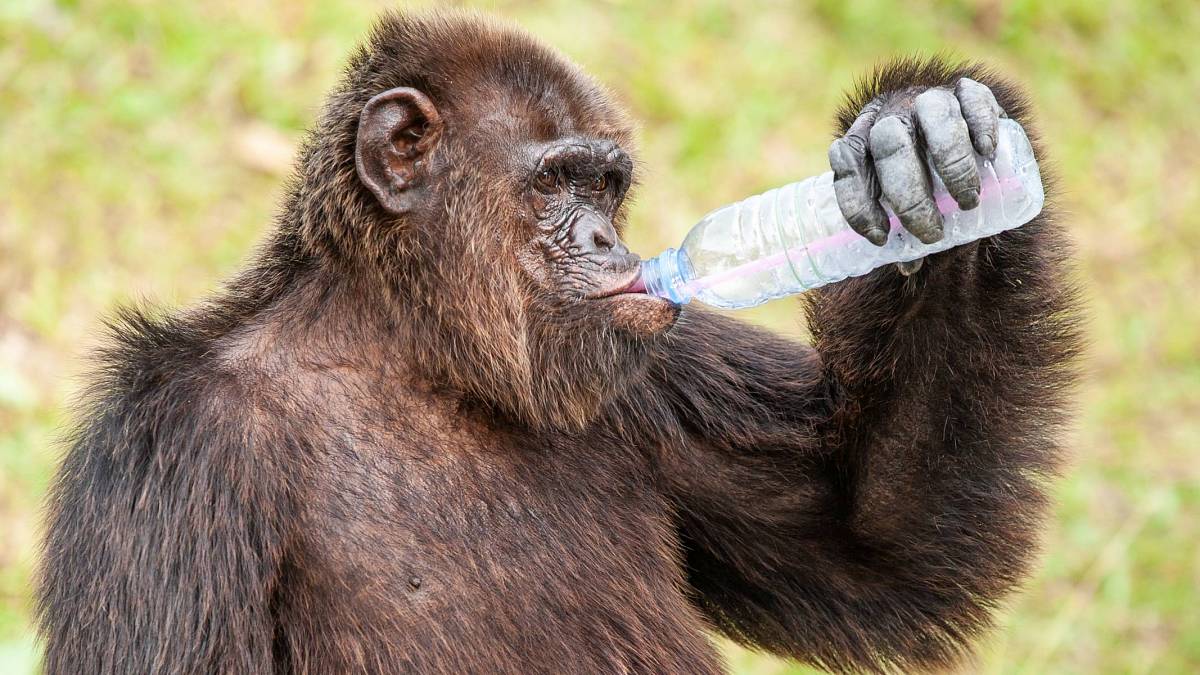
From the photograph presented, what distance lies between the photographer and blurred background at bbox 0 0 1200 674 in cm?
655

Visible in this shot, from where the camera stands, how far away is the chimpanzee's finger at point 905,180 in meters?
3.04

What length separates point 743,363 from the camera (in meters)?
4.21

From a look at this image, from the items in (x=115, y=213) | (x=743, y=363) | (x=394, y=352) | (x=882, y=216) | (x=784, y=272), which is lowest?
(x=115, y=213)

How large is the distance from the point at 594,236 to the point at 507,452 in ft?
2.08

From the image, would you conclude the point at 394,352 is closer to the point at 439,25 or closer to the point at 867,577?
the point at 439,25

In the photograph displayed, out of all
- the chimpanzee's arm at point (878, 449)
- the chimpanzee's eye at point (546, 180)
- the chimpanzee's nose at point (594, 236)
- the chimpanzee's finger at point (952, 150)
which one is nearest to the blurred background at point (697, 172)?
the chimpanzee's arm at point (878, 449)

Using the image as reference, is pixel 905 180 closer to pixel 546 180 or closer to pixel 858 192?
pixel 858 192

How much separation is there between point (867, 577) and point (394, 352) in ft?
5.35

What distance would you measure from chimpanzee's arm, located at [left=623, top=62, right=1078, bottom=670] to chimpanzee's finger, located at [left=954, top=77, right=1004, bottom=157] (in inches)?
19.9

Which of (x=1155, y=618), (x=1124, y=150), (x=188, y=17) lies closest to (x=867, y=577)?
(x=1155, y=618)

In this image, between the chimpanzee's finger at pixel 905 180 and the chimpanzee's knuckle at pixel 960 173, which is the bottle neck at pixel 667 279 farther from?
the chimpanzee's knuckle at pixel 960 173

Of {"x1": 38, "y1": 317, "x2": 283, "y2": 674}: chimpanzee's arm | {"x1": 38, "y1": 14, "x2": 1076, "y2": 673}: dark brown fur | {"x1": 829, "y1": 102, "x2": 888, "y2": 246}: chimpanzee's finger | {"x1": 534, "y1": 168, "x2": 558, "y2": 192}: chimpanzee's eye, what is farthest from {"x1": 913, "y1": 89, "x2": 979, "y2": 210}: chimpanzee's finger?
{"x1": 38, "y1": 317, "x2": 283, "y2": 674}: chimpanzee's arm

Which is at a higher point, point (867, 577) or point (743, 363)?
point (743, 363)

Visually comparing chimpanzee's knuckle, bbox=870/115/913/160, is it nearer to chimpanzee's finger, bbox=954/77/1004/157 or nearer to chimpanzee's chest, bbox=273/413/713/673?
chimpanzee's finger, bbox=954/77/1004/157
